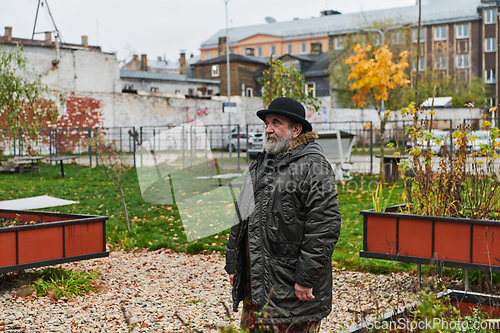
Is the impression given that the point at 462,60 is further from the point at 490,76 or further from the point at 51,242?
the point at 51,242

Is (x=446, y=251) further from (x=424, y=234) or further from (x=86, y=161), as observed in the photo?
(x=86, y=161)

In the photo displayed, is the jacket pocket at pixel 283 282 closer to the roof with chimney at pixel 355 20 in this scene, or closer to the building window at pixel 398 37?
the building window at pixel 398 37

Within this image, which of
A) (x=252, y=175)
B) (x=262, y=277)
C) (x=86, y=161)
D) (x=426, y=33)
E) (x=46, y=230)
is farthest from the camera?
(x=426, y=33)

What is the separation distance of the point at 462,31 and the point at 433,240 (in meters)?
60.7

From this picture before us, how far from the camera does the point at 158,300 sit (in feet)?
17.4

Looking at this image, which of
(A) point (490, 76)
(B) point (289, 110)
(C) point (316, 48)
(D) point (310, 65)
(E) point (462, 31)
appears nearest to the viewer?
(B) point (289, 110)

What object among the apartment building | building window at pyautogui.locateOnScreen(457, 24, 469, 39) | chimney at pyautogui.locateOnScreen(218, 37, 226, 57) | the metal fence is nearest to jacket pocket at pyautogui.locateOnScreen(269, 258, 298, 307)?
the metal fence

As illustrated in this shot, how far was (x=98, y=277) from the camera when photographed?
593cm

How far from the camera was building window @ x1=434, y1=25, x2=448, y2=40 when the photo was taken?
2383 inches

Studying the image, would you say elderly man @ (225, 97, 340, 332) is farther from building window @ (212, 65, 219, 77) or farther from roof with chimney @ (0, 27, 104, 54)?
building window @ (212, 65, 219, 77)

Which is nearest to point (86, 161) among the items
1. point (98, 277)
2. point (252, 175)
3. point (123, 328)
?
point (98, 277)

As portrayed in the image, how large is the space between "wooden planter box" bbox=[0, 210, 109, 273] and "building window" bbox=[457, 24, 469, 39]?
60.6m

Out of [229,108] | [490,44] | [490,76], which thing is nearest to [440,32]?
[490,44]

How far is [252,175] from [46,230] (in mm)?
2740
